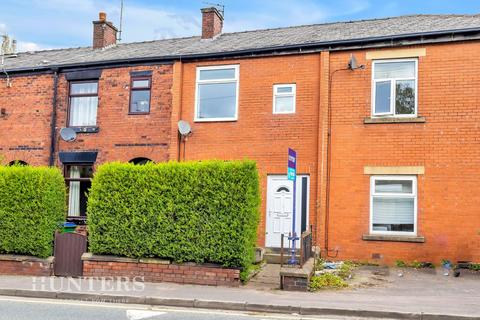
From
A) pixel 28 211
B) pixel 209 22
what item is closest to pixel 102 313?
pixel 28 211

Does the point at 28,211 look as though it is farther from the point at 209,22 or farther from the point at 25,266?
the point at 209,22

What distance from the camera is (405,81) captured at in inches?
577

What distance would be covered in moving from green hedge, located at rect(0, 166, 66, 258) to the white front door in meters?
5.93

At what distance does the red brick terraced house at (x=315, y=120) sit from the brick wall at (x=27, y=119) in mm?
43

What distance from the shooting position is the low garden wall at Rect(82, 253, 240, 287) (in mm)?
11047

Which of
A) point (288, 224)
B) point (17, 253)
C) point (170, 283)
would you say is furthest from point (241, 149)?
point (17, 253)

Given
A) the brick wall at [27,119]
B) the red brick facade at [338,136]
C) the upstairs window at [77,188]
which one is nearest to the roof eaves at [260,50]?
the red brick facade at [338,136]

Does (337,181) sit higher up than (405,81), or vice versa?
(405,81)

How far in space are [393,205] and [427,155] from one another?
1570 millimetres

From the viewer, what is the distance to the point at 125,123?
1731cm

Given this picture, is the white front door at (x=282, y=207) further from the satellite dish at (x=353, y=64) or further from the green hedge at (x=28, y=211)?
the green hedge at (x=28, y=211)

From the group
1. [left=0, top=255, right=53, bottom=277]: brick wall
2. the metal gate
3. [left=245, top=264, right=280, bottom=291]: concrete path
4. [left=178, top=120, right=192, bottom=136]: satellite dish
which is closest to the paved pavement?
[left=245, top=264, right=280, bottom=291]: concrete path

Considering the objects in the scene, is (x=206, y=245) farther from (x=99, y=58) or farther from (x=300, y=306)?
(x=99, y=58)

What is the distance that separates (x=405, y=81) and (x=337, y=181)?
3247 mm
